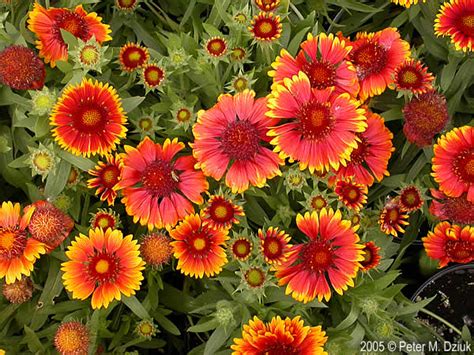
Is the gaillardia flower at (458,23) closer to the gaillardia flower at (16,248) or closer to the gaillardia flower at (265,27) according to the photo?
the gaillardia flower at (265,27)

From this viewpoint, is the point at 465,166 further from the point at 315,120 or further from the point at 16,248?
the point at 16,248

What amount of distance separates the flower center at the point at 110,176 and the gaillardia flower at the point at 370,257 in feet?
2.27

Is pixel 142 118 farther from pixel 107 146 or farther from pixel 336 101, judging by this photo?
pixel 336 101

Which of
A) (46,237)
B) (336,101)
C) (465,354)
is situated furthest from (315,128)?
(465,354)

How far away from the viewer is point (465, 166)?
1.56m

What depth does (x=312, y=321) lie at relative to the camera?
5.05 ft

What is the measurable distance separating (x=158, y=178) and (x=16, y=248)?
393 mm

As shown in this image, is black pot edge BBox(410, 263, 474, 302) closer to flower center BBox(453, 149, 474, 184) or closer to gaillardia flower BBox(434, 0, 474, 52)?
flower center BBox(453, 149, 474, 184)

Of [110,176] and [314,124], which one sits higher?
[314,124]

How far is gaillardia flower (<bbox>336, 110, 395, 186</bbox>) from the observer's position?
1591mm

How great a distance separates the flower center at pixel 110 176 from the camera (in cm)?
147

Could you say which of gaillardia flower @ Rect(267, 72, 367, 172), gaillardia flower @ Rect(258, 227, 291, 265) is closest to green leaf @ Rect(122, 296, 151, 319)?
gaillardia flower @ Rect(258, 227, 291, 265)

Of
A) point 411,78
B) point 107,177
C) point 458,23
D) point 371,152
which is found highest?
point 458,23

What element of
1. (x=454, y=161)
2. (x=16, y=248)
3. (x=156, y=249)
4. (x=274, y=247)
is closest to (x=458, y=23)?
(x=454, y=161)
